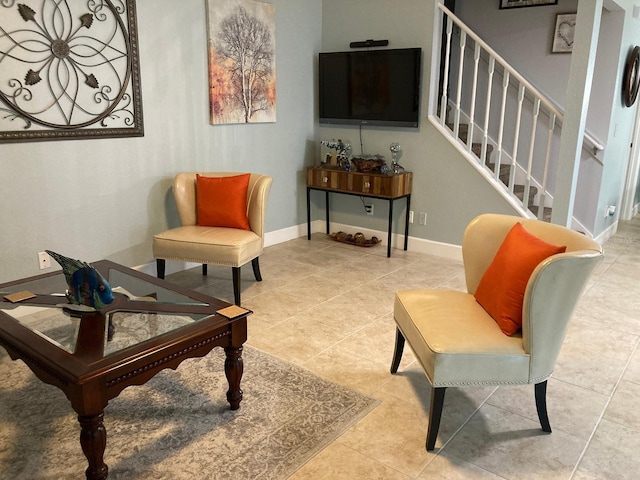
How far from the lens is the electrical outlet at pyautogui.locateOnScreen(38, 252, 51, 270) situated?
3.41 m

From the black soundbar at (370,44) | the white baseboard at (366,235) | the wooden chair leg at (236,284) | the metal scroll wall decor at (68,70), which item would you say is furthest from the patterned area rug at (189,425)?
the black soundbar at (370,44)

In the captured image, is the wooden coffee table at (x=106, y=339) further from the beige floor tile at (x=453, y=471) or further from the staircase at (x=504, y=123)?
the staircase at (x=504, y=123)

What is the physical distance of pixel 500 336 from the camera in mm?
2076

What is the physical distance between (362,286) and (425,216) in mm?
1235

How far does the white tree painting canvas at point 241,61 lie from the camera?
13.8ft

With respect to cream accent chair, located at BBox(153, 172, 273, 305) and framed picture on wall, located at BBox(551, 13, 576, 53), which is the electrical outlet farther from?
framed picture on wall, located at BBox(551, 13, 576, 53)

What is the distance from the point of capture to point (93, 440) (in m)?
1.78

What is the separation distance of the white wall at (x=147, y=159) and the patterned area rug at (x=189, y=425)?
3.52 feet

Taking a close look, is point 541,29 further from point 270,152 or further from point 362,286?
point 362,286

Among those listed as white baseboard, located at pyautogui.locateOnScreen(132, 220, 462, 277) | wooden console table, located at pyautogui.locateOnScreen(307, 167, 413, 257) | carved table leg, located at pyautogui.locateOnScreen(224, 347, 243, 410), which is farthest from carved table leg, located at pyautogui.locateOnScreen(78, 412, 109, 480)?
wooden console table, located at pyautogui.locateOnScreen(307, 167, 413, 257)

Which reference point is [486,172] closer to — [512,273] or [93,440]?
[512,273]

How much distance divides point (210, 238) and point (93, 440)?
1907mm

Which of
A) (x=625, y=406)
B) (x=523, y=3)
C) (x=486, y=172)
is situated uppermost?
(x=523, y=3)

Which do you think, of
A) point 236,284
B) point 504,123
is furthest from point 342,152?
point 236,284
